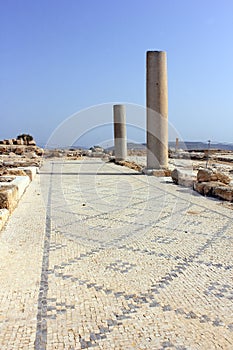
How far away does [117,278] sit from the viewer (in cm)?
307

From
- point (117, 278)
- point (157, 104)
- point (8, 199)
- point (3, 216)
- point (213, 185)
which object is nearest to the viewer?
point (117, 278)

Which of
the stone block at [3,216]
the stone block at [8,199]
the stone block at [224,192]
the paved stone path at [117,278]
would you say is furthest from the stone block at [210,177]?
the stone block at [3,216]

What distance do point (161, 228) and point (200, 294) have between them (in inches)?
79.9

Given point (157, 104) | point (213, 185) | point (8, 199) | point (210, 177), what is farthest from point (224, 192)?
point (157, 104)

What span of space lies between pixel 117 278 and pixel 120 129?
14.1 metres

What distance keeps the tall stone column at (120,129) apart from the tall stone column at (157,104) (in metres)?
5.87

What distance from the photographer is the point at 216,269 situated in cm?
329

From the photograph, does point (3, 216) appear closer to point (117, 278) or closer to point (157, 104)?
point (117, 278)

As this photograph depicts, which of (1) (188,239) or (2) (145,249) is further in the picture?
(1) (188,239)

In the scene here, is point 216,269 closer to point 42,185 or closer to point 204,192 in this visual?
point 204,192

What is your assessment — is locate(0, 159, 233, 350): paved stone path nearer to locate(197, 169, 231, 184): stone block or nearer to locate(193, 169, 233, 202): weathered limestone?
locate(193, 169, 233, 202): weathered limestone

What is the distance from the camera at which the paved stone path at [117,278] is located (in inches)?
86.5

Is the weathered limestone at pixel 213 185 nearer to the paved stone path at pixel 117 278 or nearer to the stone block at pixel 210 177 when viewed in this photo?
the stone block at pixel 210 177

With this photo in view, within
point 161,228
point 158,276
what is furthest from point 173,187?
point 158,276
